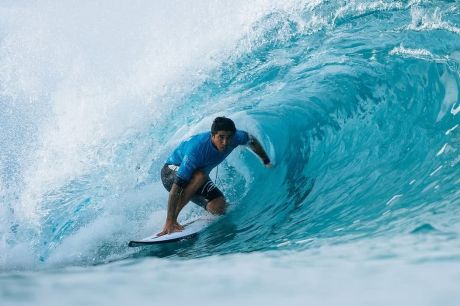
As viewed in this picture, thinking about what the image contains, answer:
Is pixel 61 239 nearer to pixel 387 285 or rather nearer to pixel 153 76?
pixel 153 76

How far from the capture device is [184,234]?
485cm

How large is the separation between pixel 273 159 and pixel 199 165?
1.84 meters

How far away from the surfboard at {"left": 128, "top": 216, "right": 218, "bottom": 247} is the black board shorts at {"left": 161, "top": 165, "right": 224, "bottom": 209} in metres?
0.18

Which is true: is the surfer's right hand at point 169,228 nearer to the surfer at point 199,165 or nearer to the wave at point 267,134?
the surfer at point 199,165

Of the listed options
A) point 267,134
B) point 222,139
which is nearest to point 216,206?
point 222,139

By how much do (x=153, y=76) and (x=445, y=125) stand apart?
523 cm

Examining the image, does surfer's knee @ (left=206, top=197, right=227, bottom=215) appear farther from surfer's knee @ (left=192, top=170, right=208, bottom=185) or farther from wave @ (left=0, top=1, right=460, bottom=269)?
surfer's knee @ (left=192, top=170, right=208, bottom=185)

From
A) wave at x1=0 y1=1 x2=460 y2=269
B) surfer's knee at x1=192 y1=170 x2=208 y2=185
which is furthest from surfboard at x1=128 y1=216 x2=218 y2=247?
surfer's knee at x1=192 y1=170 x2=208 y2=185

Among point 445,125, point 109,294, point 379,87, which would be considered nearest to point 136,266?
point 109,294

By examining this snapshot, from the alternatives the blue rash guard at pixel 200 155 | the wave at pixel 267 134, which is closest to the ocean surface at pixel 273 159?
the wave at pixel 267 134

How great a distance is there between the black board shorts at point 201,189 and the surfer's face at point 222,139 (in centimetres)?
64

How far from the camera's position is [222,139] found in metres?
4.56

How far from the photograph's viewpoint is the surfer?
457cm

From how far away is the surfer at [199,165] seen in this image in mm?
4574
